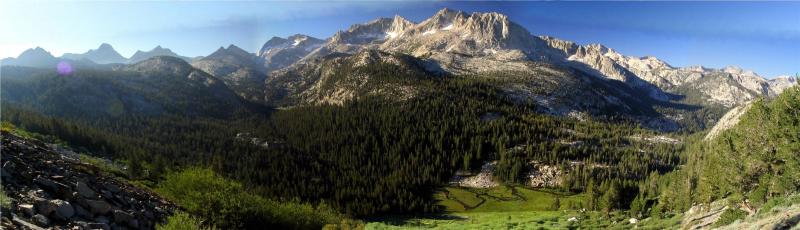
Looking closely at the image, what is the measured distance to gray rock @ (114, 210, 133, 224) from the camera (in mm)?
36125

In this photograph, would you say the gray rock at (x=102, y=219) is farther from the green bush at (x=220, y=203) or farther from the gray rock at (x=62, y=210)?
the green bush at (x=220, y=203)

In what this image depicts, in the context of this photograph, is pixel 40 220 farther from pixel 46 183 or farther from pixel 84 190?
pixel 84 190

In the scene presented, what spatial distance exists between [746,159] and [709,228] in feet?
107

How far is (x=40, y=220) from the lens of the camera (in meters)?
26.3

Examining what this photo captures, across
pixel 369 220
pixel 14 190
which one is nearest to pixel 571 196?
pixel 369 220

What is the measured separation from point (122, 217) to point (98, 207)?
2.53 metres

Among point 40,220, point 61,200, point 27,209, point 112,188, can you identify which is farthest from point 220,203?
point 27,209

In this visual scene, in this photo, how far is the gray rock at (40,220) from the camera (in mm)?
26000

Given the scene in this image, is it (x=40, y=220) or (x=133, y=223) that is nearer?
(x=40, y=220)


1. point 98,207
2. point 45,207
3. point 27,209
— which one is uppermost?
point 27,209

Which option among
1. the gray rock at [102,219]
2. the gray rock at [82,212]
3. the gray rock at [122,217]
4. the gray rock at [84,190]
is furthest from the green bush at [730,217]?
the gray rock at [84,190]

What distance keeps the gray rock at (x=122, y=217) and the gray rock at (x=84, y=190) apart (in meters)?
2.50

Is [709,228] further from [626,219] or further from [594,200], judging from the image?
[594,200]

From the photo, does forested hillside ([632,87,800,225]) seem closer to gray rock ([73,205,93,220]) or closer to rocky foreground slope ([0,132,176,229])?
rocky foreground slope ([0,132,176,229])
